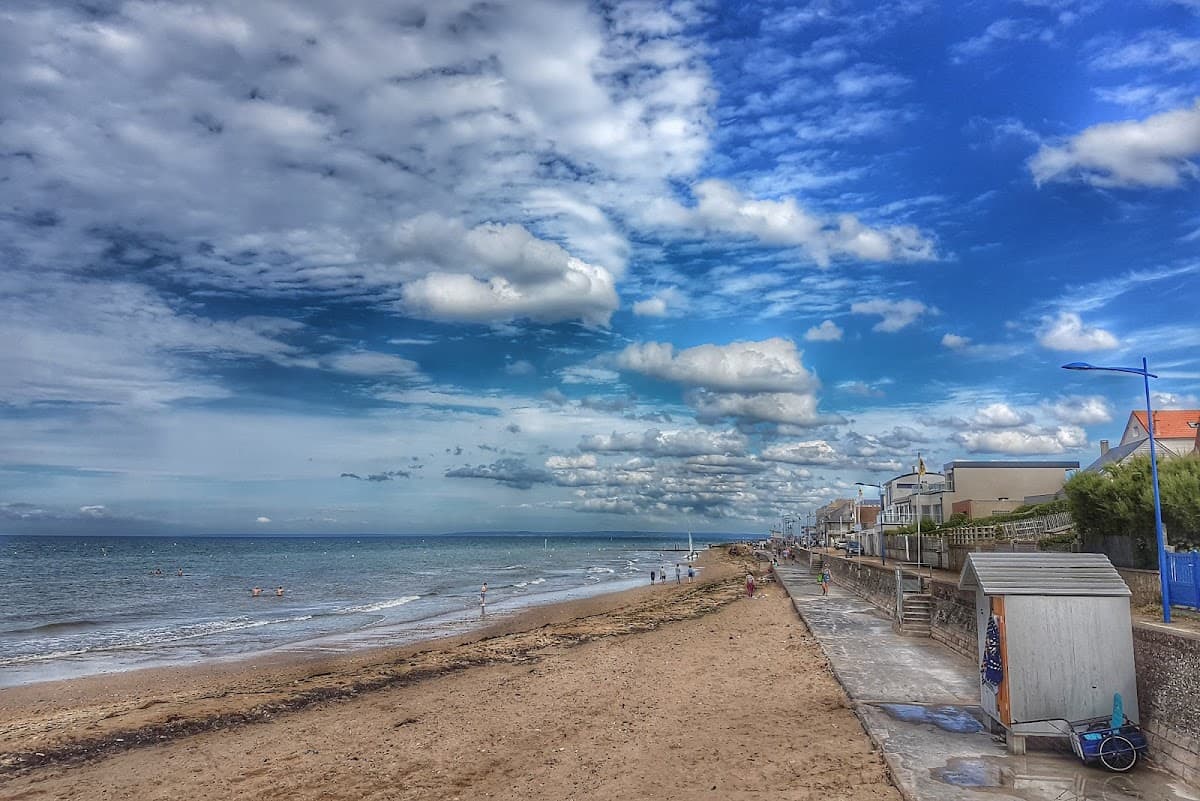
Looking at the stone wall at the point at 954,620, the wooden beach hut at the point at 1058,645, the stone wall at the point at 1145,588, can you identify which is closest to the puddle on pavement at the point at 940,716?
the wooden beach hut at the point at 1058,645

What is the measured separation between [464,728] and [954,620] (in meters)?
11.5

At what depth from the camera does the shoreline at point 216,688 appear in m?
13.8

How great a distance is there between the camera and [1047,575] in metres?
9.46

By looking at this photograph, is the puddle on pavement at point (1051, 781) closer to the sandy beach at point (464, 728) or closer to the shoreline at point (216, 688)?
the sandy beach at point (464, 728)

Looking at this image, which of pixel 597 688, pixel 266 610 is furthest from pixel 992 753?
pixel 266 610

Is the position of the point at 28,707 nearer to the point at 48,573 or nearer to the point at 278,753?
the point at 278,753

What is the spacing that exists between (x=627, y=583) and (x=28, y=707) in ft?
154

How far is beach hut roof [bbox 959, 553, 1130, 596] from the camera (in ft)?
A: 30.1

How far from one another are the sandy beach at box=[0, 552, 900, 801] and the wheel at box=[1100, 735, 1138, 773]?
2.41 meters

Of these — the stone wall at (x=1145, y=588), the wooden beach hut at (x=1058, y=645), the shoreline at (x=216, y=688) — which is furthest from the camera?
the stone wall at (x=1145, y=588)

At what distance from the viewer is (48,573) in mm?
70312

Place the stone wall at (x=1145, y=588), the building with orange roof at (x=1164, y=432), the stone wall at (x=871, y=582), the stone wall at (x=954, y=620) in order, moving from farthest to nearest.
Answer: the building with orange roof at (x=1164, y=432) → the stone wall at (x=871, y=582) → the stone wall at (x=954, y=620) → the stone wall at (x=1145, y=588)

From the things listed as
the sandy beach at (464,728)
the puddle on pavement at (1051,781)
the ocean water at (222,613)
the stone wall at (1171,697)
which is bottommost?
the ocean water at (222,613)

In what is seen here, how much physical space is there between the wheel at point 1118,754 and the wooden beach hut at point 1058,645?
0.43m
